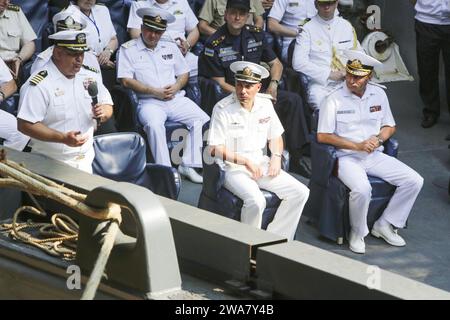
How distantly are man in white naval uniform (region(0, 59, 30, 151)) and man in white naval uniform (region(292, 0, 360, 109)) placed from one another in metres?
2.94

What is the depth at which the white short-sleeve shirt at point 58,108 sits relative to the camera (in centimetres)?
715

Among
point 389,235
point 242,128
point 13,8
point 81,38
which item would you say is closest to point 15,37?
point 13,8

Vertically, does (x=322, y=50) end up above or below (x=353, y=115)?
below

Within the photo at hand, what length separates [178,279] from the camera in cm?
383

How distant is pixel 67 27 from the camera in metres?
8.27

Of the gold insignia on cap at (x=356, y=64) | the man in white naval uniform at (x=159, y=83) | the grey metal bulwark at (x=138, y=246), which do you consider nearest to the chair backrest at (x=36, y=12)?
the man in white naval uniform at (x=159, y=83)

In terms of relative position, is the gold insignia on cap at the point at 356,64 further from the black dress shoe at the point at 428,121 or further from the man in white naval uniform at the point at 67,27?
the black dress shoe at the point at 428,121

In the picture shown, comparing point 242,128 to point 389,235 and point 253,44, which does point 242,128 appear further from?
point 253,44

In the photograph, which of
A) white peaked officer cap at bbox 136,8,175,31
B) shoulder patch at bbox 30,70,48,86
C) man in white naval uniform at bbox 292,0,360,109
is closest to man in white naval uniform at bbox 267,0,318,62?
man in white naval uniform at bbox 292,0,360,109

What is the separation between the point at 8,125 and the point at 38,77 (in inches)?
56.7

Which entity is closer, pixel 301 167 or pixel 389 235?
pixel 389 235

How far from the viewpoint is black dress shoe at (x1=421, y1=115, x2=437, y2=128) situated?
11336 millimetres

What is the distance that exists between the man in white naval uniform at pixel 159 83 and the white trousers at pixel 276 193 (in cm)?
147

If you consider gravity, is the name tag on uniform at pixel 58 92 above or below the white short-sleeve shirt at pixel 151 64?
above
